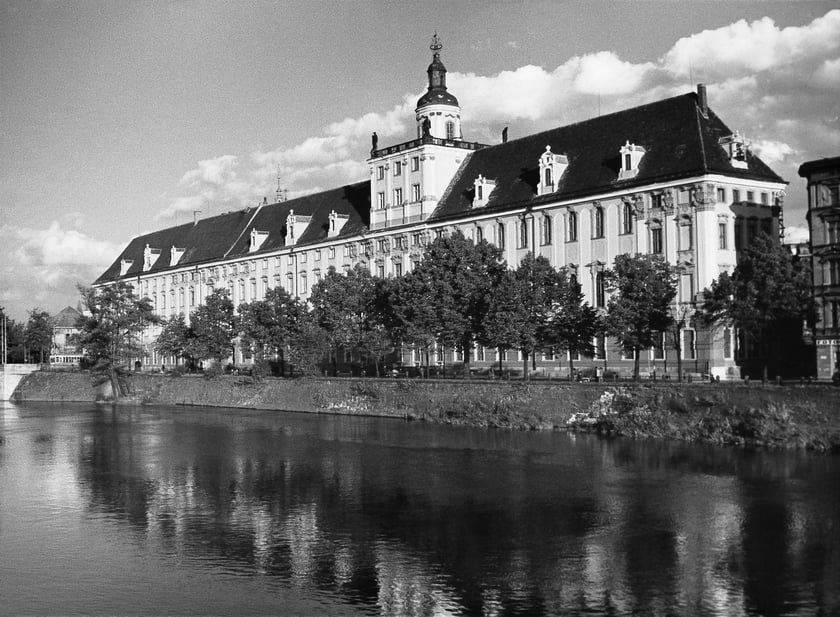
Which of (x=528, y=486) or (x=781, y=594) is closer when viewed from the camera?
(x=781, y=594)

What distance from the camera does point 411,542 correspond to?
31031mm

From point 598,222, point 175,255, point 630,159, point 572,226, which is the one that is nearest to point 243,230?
point 175,255

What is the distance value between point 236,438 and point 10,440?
14.4 metres

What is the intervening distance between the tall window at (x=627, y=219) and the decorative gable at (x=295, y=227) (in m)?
49.9

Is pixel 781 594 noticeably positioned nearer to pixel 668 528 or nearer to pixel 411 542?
pixel 668 528

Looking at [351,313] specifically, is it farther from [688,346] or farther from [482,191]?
[688,346]

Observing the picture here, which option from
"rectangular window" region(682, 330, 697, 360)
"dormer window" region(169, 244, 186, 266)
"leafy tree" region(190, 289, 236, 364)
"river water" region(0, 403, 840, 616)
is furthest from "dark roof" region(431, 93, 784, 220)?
"dormer window" region(169, 244, 186, 266)

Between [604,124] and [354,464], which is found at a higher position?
[604,124]

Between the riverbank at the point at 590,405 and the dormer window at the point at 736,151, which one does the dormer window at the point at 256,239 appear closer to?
the riverbank at the point at 590,405

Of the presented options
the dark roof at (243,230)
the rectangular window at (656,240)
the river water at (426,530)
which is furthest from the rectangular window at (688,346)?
the dark roof at (243,230)

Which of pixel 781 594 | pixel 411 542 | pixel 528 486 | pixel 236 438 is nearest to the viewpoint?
pixel 781 594

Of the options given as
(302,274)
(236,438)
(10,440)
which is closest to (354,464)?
(236,438)

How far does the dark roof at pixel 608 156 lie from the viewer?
72.4 m

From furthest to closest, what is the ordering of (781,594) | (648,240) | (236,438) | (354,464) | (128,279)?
(128,279) → (648,240) → (236,438) → (354,464) → (781,594)
